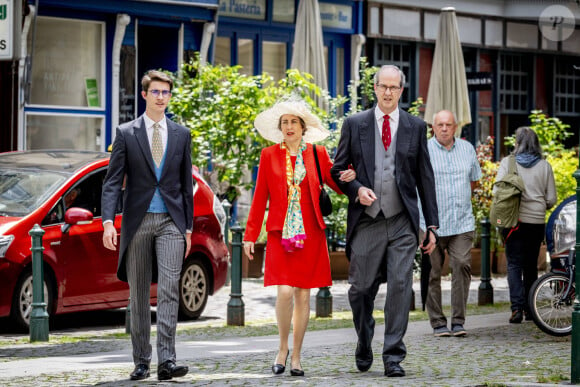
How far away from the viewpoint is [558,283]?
11875 mm

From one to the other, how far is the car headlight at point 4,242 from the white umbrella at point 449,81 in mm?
12693

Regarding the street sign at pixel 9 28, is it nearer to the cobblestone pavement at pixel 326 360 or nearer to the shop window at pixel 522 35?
the cobblestone pavement at pixel 326 360

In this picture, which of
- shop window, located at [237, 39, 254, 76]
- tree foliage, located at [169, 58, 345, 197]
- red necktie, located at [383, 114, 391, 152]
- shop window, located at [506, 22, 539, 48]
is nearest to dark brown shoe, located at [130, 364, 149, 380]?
red necktie, located at [383, 114, 391, 152]

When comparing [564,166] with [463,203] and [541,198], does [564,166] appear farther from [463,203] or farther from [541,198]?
[463,203]

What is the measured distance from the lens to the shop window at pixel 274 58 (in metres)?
25.2

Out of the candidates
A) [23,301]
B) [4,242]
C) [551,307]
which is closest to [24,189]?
[4,242]

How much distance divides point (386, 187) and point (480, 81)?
16.6 metres

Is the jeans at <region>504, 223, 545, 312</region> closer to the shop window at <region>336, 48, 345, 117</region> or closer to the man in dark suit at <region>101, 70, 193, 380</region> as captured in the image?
the man in dark suit at <region>101, 70, 193, 380</region>

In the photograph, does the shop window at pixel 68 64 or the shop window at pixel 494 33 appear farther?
the shop window at pixel 494 33

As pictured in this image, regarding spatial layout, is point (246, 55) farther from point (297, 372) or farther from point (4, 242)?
point (297, 372)

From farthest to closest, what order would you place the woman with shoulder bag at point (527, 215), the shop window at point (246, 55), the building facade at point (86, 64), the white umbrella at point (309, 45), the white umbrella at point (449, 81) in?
the shop window at point (246, 55) → the white umbrella at point (449, 81) → the white umbrella at point (309, 45) → the building facade at point (86, 64) → the woman with shoulder bag at point (527, 215)

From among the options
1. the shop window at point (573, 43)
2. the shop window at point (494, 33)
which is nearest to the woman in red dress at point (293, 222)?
the shop window at point (494, 33)

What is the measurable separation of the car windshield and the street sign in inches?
76.4

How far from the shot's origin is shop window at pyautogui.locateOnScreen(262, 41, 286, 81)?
82.8 ft
